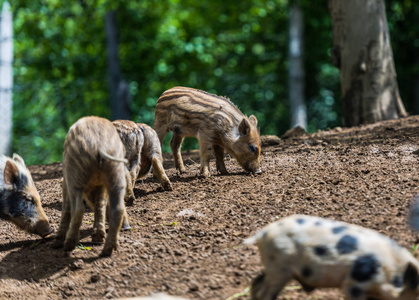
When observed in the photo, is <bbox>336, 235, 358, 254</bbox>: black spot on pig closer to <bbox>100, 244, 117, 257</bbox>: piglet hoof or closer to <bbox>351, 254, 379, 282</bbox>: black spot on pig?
<bbox>351, 254, 379, 282</bbox>: black spot on pig

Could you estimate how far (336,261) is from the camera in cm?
298

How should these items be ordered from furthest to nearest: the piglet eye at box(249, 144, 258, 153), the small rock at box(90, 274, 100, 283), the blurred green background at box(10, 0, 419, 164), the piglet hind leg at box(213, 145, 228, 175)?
the blurred green background at box(10, 0, 419, 164)
the piglet hind leg at box(213, 145, 228, 175)
the piglet eye at box(249, 144, 258, 153)
the small rock at box(90, 274, 100, 283)

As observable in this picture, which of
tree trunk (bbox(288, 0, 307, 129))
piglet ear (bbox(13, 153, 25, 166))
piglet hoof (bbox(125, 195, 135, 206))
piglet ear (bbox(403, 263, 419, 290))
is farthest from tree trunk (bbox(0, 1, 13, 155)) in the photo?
piglet ear (bbox(403, 263, 419, 290))

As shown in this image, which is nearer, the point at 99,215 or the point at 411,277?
the point at 411,277

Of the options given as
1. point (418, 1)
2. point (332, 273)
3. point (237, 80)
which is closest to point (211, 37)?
point (237, 80)

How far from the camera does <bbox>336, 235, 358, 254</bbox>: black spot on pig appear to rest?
299 centimetres

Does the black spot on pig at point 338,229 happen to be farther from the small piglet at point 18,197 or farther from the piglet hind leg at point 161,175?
the small piglet at point 18,197

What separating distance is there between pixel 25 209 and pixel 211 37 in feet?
45.2

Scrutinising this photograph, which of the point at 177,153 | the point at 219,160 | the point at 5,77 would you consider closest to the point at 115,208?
the point at 219,160

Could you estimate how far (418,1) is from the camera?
13.8 metres

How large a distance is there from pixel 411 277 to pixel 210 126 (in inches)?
164

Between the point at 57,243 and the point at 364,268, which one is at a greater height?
the point at 364,268

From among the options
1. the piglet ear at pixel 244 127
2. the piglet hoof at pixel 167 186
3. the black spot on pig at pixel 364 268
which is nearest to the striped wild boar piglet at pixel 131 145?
the piglet hoof at pixel 167 186

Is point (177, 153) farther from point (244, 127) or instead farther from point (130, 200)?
point (130, 200)
